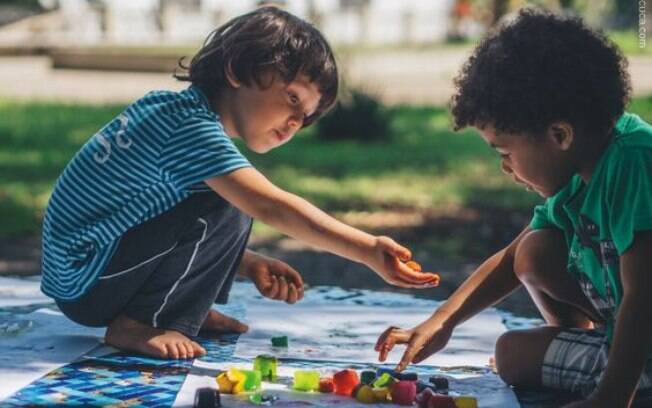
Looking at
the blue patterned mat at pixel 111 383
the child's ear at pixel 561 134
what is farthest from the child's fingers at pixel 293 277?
the child's ear at pixel 561 134

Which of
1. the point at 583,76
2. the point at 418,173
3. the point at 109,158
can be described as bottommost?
the point at 418,173

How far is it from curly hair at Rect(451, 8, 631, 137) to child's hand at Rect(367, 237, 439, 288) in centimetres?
34

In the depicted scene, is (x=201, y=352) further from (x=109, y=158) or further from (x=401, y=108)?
Answer: (x=401, y=108)

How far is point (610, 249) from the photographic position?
8.28 ft

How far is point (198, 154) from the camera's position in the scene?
301 cm

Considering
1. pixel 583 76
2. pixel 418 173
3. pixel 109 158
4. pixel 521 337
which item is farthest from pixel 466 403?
pixel 418 173

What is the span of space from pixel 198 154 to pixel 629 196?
108 cm

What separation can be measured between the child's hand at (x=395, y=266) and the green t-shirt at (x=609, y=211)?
0.33 metres

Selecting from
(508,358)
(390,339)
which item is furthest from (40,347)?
(508,358)

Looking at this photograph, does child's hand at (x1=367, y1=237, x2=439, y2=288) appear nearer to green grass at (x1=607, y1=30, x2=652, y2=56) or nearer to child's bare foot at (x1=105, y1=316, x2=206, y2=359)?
child's bare foot at (x1=105, y1=316, x2=206, y2=359)

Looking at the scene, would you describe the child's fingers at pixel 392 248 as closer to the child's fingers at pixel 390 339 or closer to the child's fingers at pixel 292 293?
the child's fingers at pixel 390 339

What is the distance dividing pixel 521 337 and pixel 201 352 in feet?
2.66

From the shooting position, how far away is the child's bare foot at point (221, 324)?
3.42 meters

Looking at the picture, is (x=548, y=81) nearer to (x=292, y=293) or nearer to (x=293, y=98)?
(x=293, y=98)
